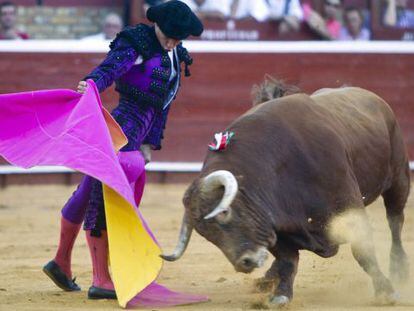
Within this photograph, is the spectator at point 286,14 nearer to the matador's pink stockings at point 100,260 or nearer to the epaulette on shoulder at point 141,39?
the epaulette on shoulder at point 141,39

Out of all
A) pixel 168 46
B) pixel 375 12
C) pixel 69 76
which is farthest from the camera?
pixel 375 12

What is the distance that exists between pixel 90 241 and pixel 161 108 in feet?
2.20

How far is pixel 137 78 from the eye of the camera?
15.6 ft

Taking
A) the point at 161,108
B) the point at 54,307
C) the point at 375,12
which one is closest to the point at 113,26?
the point at 375,12

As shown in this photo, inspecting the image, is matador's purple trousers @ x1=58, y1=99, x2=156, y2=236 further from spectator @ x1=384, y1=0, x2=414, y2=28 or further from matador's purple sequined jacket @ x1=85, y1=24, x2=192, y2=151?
spectator @ x1=384, y1=0, x2=414, y2=28

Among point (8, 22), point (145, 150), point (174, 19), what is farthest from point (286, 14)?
point (174, 19)

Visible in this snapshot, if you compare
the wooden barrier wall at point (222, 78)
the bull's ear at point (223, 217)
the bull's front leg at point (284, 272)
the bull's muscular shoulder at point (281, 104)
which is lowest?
the wooden barrier wall at point (222, 78)

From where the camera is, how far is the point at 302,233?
14.6 feet

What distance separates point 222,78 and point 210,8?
79 cm

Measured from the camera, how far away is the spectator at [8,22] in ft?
30.9

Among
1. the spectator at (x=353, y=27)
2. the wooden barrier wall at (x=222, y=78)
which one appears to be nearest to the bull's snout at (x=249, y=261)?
the wooden barrier wall at (x=222, y=78)

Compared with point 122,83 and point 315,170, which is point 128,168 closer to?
point 122,83

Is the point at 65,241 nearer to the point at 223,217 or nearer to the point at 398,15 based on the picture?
the point at 223,217

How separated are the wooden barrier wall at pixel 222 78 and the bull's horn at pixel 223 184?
5.32 meters
